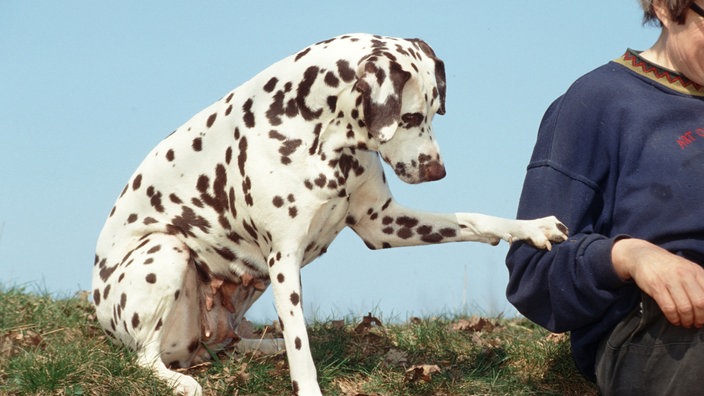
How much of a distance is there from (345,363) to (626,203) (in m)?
2.31

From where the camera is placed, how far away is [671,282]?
385 centimetres

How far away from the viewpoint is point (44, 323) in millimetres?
7031

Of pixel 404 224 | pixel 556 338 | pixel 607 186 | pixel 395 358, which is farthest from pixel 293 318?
pixel 556 338

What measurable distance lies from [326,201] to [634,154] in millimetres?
1716

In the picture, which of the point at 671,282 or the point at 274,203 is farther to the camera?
the point at 274,203

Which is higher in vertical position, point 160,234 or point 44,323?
point 160,234

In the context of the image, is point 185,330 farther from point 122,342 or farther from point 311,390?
point 311,390

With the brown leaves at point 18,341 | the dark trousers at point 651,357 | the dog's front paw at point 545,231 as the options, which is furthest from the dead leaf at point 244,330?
the dark trousers at point 651,357

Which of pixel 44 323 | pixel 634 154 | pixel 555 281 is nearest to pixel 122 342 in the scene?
pixel 44 323

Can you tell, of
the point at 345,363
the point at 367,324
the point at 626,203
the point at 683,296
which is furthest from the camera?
the point at 367,324

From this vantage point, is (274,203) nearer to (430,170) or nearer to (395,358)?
(430,170)

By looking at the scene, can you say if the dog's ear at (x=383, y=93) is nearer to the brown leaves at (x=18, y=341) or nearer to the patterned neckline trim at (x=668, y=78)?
the patterned neckline trim at (x=668, y=78)

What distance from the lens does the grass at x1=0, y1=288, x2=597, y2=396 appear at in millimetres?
5422

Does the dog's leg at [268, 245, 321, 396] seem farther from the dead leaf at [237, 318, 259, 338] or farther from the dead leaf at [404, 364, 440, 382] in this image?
the dead leaf at [237, 318, 259, 338]
